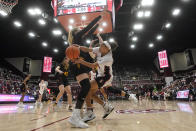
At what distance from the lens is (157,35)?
15.9 meters

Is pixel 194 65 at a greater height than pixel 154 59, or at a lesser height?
lesser

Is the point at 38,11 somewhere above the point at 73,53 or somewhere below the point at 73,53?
above

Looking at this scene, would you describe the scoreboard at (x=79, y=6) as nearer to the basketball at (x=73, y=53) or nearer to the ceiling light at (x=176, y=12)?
the basketball at (x=73, y=53)

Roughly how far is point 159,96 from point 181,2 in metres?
8.98

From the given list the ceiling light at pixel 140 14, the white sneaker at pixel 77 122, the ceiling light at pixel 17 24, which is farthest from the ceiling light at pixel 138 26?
the white sneaker at pixel 77 122

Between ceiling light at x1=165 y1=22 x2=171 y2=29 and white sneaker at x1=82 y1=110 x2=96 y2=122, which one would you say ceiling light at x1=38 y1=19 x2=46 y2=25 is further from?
ceiling light at x1=165 y1=22 x2=171 y2=29

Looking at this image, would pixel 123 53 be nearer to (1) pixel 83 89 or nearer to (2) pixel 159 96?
(2) pixel 159 96

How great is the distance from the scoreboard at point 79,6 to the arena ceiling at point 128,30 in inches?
173

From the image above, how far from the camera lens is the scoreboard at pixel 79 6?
585 centimetres

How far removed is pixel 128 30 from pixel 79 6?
940cm

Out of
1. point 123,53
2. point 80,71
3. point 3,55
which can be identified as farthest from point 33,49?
point 80,71

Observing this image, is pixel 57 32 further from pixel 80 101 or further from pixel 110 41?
pixel 80 101

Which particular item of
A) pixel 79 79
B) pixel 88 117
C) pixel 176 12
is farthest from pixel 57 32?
pixel 88 117

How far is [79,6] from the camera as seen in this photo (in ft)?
19.7
